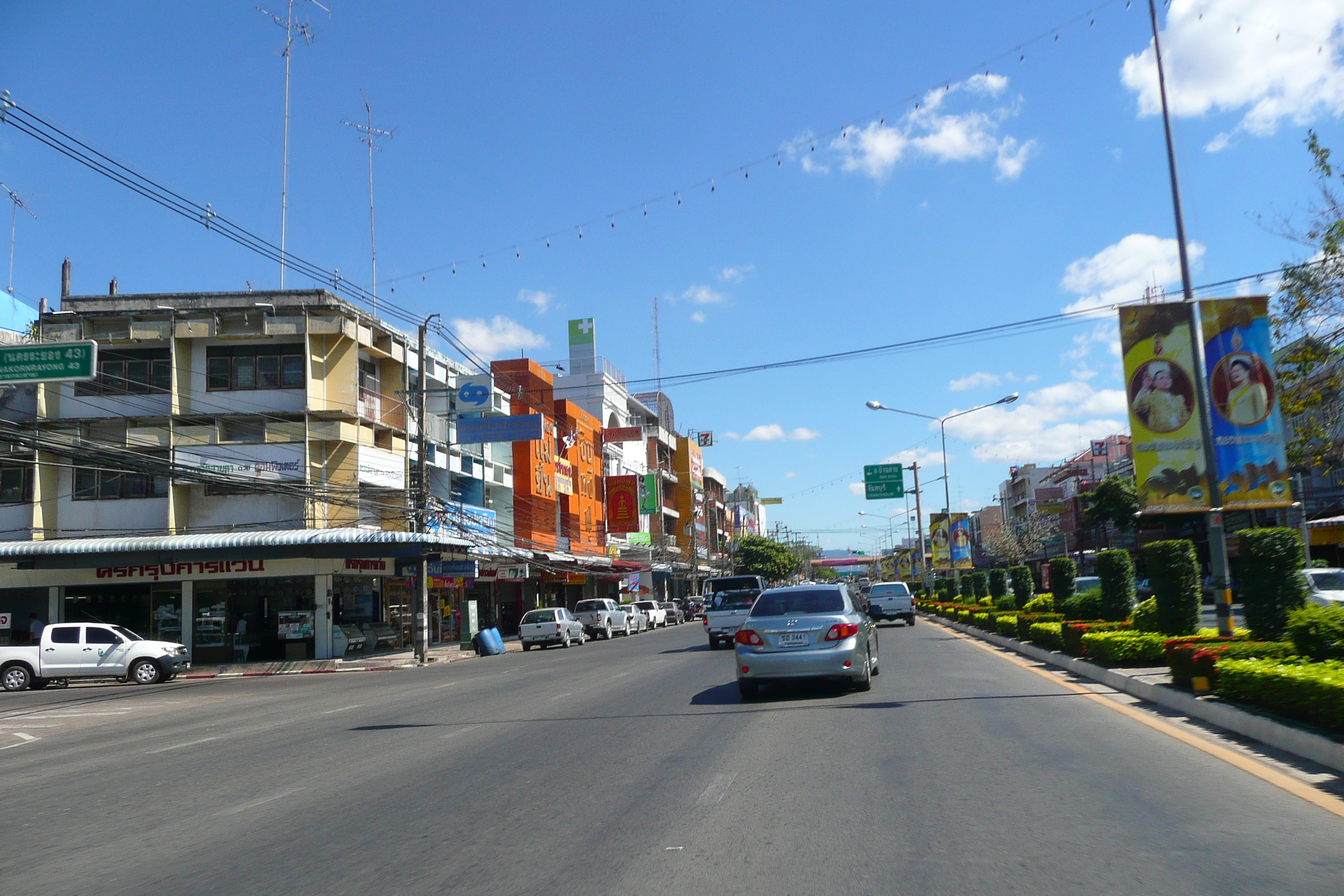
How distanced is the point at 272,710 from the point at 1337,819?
53.2ft

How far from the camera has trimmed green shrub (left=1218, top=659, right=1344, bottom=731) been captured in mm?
8125

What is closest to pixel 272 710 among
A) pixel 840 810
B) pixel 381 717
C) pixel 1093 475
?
pixel 381 717

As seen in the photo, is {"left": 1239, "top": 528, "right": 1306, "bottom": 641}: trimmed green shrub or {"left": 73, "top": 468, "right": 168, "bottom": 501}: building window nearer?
{"left": 1239, "top": 528, "right": 1306, "bottom": 641}: trimmed green shrub

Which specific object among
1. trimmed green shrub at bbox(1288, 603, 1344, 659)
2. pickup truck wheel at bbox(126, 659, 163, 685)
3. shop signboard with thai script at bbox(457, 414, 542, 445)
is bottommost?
pickup truck wheel at bbox(126, 659, 163, 685)

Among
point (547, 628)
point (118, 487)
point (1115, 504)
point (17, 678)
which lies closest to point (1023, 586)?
point (547, 628)

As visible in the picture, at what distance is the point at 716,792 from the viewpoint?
26.1ft

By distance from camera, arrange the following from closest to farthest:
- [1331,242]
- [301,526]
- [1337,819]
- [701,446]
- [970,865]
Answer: [970,865] → [1337,819] → [1331,242] → [301,526] → [701,446]

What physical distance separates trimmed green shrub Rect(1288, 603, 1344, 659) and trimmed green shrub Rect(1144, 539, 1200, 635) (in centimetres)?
462

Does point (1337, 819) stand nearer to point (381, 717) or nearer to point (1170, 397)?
point (1170, 397)

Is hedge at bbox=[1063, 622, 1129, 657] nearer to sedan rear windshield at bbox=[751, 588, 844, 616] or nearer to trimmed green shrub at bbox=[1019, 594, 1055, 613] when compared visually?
sedan rear windshield at bbox=[751, 588, 844, 616]

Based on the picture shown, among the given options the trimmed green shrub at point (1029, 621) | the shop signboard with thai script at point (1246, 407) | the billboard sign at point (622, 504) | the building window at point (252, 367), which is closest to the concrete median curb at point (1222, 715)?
the shop signboard with thai script at point (1246, 407)

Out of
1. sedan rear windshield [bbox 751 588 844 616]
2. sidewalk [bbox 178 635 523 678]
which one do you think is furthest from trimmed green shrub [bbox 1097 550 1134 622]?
sidewalk [bbox 178 635 523 678]

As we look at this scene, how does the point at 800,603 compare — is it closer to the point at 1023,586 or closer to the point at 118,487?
the point at 1023,586

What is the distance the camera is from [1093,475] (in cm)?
7819
